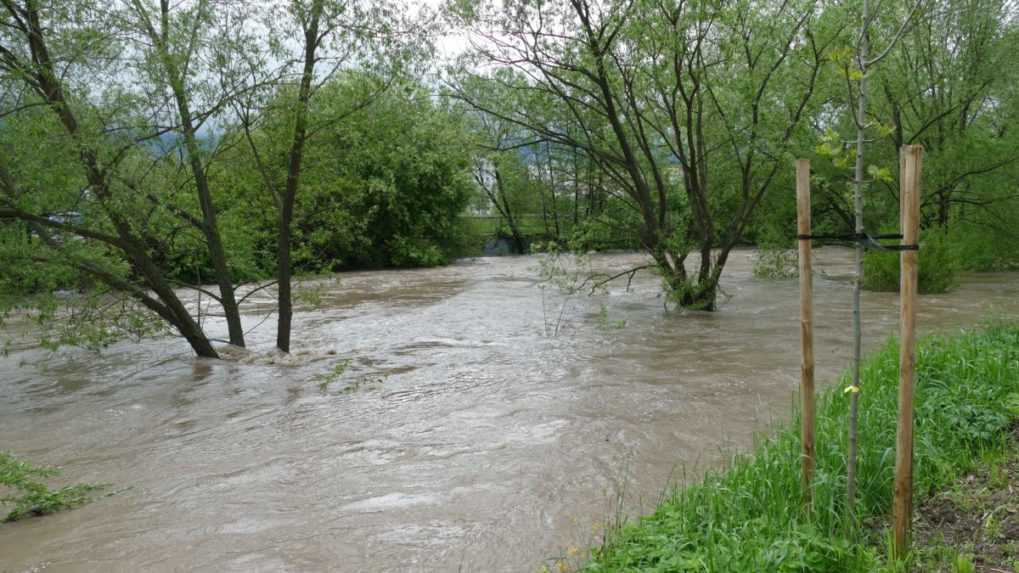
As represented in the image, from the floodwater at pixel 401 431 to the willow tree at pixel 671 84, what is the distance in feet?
7.66

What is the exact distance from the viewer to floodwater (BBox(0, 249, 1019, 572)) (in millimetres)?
4609

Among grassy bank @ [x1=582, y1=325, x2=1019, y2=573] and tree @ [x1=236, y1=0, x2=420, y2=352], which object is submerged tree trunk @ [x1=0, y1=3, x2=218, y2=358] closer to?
tree @ [x1=236, y1=0, x2=420, y2=352]

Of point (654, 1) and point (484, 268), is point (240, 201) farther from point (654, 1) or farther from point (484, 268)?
point (484, 268)

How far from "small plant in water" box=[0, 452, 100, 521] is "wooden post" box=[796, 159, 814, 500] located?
15.7 ft

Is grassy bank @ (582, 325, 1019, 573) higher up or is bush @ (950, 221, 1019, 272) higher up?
bush @ (950, 221, 1019, 272)

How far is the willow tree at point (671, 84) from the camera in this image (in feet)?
39.0

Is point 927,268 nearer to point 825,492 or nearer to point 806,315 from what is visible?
point 825,492

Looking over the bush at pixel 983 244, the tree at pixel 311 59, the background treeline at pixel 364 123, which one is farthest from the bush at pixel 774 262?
the tree at pixel 311 59

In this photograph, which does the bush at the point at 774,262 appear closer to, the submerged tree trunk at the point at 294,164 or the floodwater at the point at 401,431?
the floodwater at the point at 401,431

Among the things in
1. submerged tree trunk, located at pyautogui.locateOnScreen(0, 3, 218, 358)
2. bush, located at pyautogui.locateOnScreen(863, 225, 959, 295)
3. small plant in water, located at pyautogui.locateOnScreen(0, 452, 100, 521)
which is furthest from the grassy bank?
bush, located at pyautogui.locateOnScreen(863, 225, 959, 295)

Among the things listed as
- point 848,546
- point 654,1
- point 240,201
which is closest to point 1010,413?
point 848,546

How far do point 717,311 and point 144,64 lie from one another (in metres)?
11.1

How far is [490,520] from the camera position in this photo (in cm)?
483

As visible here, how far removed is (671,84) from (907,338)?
10.3m
